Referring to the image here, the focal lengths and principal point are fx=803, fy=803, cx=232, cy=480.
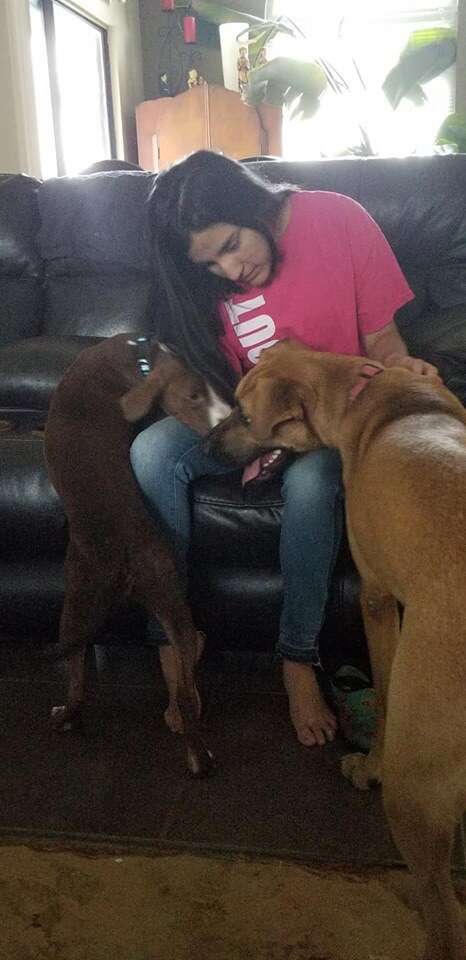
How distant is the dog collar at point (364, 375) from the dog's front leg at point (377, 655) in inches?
15.3

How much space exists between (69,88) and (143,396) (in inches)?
207

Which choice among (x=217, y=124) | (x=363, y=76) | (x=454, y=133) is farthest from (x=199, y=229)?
(x=217, y=124)

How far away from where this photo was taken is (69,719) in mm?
1862

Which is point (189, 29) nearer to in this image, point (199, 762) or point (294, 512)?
point (294, 512)

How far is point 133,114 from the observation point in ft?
23.9

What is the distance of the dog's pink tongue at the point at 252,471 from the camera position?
1.80 meters

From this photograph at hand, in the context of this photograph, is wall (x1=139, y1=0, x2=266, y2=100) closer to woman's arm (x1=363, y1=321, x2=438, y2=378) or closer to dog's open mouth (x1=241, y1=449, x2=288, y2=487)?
woman's arm (x1=363, y1=321, x2=438, y2=378)

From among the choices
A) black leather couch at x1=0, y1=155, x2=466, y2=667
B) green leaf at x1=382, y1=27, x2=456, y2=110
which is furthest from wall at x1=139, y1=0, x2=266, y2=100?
black leather couch at x1=0, y1=155, x2=466, y2=667

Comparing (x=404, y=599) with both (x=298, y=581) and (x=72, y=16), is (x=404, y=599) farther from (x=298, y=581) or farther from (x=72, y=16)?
(x=72, y=16)

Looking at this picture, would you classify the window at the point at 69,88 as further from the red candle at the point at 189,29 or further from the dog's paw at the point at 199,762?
the dog's paw at the point at 199,762

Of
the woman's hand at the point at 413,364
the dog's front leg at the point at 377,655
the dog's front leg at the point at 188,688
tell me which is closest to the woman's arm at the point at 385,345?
the woman's hand at the point at 413,364

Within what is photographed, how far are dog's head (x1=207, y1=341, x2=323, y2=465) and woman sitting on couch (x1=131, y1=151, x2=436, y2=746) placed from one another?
0.27 ft

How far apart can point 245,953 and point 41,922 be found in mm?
331

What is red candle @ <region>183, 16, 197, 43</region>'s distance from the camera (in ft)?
23.2
